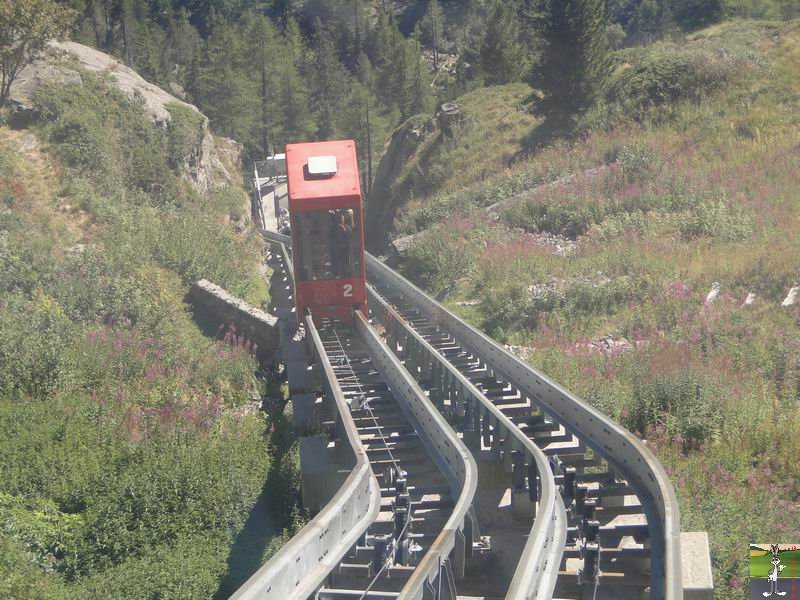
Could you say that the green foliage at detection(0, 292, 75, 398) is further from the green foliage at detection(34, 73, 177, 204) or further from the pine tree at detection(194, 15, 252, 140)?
the pine tree at detection(194, 15, 252, 140)

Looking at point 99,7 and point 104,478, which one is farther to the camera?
point 99,7

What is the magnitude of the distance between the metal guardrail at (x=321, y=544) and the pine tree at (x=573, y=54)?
32.2m

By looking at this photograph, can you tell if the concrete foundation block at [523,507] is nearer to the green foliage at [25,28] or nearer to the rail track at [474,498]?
the rail track at [474,498]

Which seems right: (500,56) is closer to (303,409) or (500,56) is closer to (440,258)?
(440,258)

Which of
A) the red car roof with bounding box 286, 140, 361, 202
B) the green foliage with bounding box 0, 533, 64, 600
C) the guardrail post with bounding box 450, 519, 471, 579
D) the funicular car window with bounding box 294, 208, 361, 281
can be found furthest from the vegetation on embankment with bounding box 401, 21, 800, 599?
the green foliage with bounding box 0, 533, 64, 600

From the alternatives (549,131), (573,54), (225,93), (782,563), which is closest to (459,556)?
(782,563)

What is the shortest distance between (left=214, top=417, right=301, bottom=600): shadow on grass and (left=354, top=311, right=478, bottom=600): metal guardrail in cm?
170

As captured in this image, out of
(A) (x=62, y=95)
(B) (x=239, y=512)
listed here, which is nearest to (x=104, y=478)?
(B) (x=239, y=512)

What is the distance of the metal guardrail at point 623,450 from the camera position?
268 inches

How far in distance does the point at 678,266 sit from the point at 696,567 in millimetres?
13789

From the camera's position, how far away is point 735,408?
1114cm

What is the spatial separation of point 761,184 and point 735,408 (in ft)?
51.2

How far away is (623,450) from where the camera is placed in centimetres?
911

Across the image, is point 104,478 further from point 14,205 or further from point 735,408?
point 14,205
